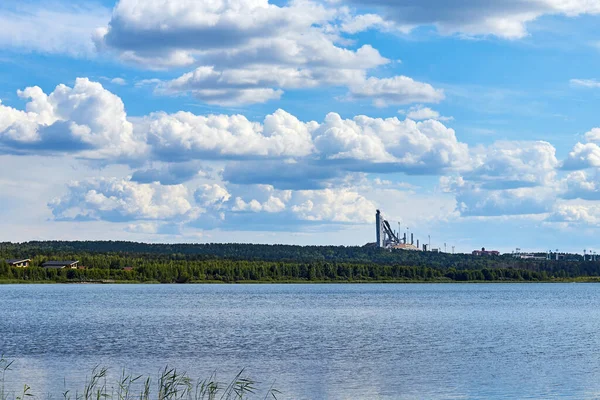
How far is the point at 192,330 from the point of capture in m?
69.1

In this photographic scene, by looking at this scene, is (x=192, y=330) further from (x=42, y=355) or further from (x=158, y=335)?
(x=42, y=355)

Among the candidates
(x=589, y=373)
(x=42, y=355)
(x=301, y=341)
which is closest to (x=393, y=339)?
(x=301, y=341)

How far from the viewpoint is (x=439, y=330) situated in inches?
2776

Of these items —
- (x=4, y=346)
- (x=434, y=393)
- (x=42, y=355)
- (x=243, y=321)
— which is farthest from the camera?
(x=243, y=321)

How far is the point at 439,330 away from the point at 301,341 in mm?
15919

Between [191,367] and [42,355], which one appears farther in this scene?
[42,355]

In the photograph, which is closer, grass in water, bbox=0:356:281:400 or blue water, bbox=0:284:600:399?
grass in water, bbox=0:356:281:400

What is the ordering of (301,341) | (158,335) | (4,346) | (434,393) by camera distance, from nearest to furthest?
(434,393), (4,346), (301,341), (158,335)

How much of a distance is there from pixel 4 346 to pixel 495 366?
30.2 metres

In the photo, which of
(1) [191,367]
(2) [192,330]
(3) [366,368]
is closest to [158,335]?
(2) [192,330]

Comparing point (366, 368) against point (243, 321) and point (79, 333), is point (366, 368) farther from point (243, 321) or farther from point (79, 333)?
point (243, 321)

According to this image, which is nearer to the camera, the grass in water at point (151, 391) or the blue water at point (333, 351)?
the grass in water at point (151, 391)

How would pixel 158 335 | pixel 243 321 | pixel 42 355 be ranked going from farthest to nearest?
pixel 243 321
pixel 158 335
pixel 42 355

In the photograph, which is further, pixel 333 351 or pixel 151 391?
pixel 333 351
